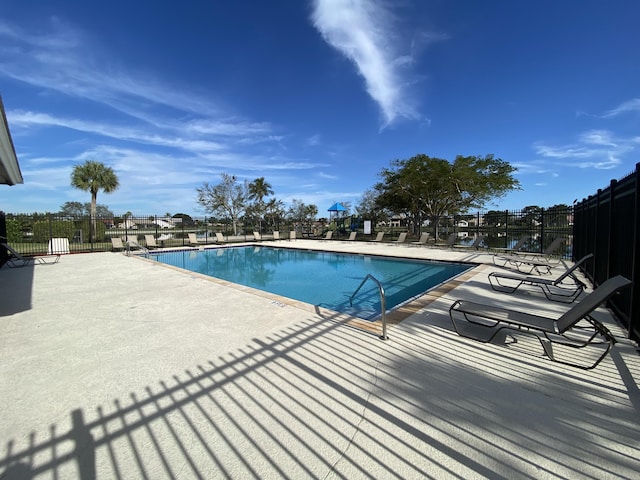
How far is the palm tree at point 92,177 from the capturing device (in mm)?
20984

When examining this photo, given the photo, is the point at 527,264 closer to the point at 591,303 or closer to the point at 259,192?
the point at 591,303

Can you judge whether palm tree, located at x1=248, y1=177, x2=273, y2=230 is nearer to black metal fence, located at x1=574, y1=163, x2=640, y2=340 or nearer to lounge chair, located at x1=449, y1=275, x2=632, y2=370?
black metal fence, located at x1=574, y1=163, x2=640, y2=340

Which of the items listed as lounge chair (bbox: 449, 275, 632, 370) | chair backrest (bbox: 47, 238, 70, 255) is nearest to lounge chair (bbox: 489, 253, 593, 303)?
lounge chair (bbox: 449, 275, 632, 370)

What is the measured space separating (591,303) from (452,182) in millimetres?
18876

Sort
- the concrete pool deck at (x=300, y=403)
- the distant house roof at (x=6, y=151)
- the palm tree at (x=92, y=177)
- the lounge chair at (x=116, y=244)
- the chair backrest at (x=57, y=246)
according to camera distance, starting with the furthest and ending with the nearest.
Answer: the palm tree at (x=92, y=177) → the lounge chair at (x=116, y=244) → the chair backrest at (x=57, y=246) → the distant house roof at (x=6, y=151) → the concrete pool deck at (x=300, y=403)

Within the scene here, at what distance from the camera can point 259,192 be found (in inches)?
1407

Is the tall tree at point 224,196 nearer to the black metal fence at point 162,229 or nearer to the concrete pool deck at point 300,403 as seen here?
the black metal fence at point 162,229

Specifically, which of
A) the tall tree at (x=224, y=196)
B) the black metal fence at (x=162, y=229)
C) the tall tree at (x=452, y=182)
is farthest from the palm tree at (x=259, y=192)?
the tall tree at (x=452, y=182)

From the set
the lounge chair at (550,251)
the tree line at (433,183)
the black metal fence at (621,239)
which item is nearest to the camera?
the black metal fence at (621,239)

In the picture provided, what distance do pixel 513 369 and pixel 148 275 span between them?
8189 millimetres

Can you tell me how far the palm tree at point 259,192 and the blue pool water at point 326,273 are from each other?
19960mm

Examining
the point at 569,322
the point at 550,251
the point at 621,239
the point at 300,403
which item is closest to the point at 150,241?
the point at 300,403

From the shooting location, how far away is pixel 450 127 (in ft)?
67.8

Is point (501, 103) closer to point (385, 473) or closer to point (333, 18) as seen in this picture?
point (333, 18)
